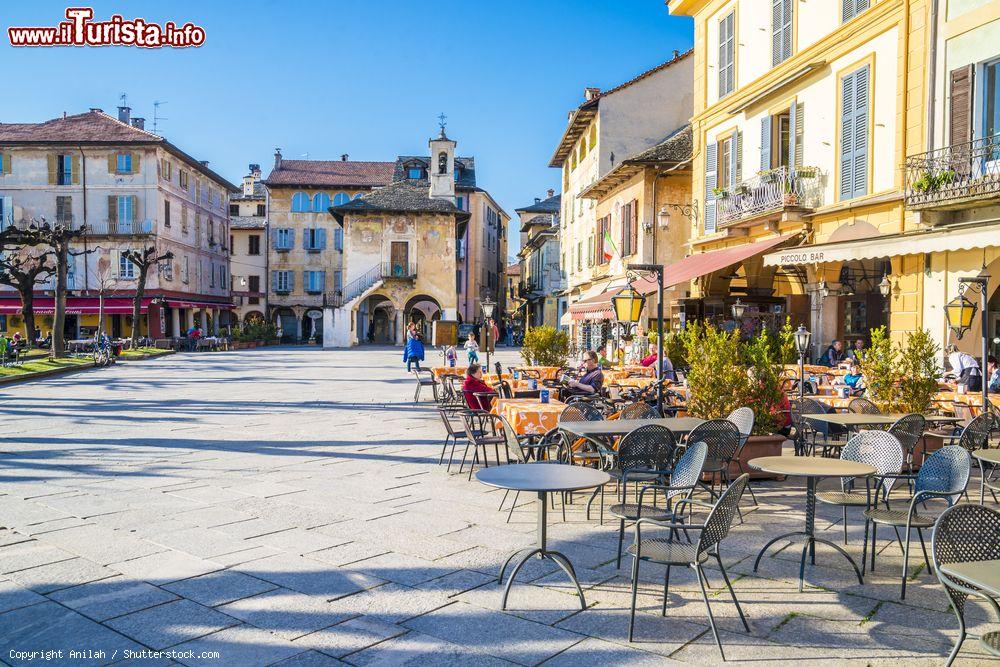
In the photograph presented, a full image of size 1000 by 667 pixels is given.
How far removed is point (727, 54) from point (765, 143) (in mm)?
3292

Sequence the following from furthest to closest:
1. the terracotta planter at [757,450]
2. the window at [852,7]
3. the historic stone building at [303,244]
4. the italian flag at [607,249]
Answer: the historic stone building at [303,244] < the italian flag at [607,249] < the window at [852,7] < the terracotta planter at [757,450]

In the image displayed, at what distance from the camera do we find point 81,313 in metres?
41.0

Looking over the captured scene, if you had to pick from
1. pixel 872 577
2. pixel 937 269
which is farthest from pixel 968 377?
pixel 872 577

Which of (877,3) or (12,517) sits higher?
(877,3)

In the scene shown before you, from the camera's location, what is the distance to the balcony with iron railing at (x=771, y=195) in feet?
50.8

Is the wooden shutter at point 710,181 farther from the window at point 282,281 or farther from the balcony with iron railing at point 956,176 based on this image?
the window at point 282,281

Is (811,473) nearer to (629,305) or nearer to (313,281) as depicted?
(629,305)

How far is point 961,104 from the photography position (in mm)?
11672

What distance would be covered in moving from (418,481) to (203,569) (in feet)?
10.1

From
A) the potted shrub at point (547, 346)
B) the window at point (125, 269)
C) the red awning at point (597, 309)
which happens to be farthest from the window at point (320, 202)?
the potted shrub at point (547, 346)

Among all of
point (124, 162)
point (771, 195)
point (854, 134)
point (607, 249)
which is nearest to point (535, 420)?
point (854, 134)

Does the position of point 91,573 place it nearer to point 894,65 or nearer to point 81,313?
point 894,65

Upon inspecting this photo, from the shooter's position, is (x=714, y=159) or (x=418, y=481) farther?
(x=714, y=159)

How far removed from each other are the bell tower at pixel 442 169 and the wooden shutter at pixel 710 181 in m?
27.7
